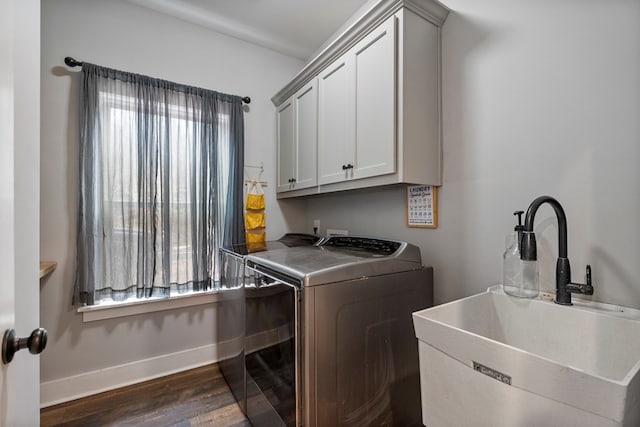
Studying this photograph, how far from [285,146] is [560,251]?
200cm

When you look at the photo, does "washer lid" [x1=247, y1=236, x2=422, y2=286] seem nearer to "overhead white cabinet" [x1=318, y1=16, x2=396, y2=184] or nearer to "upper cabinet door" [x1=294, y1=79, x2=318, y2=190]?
"overhead white cabinet" [x1=318, y1=16, x2=396, y2=184]

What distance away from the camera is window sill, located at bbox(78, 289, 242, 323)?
1867 millimetres

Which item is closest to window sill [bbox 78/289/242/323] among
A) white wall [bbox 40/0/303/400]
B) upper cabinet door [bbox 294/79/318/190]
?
white wall [bbox 40/0/303/400]

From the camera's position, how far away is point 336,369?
46.3 inches

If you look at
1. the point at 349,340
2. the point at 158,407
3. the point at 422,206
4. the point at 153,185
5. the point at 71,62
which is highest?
the point at 71,62

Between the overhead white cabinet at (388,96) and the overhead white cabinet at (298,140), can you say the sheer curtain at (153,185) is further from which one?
the overhead white cabinet at (388,96)

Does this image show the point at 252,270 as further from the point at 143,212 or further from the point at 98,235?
the point at 98,235

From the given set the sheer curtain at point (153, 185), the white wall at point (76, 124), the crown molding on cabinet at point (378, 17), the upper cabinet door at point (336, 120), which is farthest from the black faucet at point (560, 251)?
the white wall at point (76, 124)

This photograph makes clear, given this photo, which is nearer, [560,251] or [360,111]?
[560,251]

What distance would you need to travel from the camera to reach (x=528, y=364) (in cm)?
62

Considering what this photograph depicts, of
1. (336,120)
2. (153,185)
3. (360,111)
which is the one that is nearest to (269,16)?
(336,120)

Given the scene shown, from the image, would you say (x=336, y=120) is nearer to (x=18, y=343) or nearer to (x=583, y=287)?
(x=583, y=287)

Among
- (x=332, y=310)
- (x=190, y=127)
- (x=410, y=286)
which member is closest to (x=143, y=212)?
(x=190, y=127)

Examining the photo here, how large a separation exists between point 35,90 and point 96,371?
Answer: 180 cm
